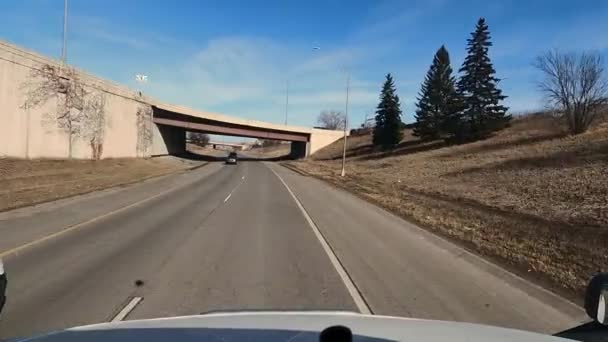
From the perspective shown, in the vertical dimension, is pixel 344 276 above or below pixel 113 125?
below

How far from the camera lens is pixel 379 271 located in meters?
8.70

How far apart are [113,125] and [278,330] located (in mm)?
46134

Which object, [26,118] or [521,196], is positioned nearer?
[521,196]

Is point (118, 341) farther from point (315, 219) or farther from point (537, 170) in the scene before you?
point (537, 170)

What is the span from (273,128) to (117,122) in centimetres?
3743

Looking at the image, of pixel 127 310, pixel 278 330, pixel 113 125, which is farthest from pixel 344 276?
pixel 113 125

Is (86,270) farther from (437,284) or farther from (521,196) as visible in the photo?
(521,196)

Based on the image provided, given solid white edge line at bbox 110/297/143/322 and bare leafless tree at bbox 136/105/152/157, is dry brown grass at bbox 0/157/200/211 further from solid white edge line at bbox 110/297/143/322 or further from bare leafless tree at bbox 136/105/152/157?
bare leafless tree at bbox 136/105/152/157

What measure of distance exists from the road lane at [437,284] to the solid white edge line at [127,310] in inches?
111

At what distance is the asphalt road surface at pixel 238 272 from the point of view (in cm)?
612

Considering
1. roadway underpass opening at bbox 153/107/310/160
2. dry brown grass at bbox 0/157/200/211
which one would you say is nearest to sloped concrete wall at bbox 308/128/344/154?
roadway underpass opening at bbox 153/107/310/160

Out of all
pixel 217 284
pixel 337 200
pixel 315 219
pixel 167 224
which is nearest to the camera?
pixel 217 284

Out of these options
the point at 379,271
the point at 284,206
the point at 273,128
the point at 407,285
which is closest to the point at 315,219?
the point at 284,206

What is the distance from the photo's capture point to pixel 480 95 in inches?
2339
